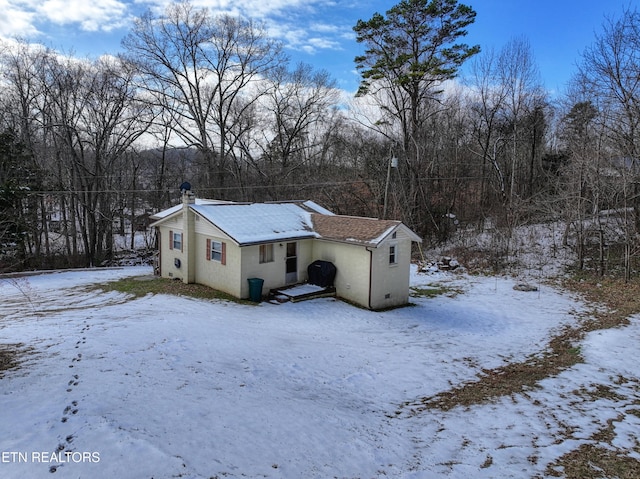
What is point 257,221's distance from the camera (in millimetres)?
16734

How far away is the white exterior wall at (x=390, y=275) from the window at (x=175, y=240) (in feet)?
27.0

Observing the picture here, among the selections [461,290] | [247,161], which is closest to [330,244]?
[461,290]

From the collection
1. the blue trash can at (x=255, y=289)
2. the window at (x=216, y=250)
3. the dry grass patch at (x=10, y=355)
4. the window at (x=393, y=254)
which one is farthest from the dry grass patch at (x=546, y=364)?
the window at (x=216, y=250)

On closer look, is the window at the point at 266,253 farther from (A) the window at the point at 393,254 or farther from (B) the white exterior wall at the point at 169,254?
(A) the window at the point at 393,254

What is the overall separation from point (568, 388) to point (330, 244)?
32.3ft

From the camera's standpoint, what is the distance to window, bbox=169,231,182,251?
697 inches

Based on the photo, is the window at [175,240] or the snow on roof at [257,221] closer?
the snow on roof at [257,221]

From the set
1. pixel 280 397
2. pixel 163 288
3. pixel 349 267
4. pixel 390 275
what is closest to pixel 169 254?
pixel 163 288

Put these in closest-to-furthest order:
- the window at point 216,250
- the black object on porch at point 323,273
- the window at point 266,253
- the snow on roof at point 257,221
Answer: the snow on roof at point 257,221 < the window at point 266,253 < the window at point 216,250 < the black object on porch at point 323,273

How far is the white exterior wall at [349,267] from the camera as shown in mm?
15363

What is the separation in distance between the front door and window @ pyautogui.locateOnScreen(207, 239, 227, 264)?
8.09 feet

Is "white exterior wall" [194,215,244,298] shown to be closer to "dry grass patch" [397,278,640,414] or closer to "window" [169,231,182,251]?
"window" [169,231,182,251]

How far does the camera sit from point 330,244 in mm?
16688

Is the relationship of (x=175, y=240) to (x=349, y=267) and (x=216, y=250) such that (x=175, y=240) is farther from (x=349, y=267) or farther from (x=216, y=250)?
(x=349, y=267)
